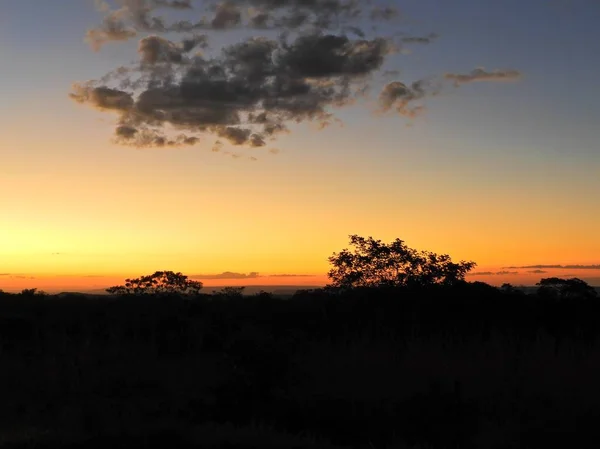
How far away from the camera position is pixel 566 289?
81.9 ft

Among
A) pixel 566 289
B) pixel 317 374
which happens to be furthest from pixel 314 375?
pixel 566 289

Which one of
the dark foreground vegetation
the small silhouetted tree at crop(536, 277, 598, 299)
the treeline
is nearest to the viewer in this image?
the dark foreground vegetation

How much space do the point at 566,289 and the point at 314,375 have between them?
13.4 m

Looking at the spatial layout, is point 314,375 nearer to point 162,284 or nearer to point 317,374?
point 317,374

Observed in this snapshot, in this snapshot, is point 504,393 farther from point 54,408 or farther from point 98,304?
point 98,304

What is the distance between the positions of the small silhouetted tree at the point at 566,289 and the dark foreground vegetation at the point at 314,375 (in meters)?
0.36

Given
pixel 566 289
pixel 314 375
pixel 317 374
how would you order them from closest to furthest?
1. pixel 314 375
2. pixel 317 374
3. pixel 566 289

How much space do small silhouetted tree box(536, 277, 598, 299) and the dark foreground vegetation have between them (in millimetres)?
357

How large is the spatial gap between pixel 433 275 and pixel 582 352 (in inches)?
526

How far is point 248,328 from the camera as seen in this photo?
47.5 feet

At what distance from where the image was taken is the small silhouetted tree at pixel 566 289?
958 inches

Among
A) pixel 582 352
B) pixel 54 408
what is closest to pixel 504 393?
pixel 582 352

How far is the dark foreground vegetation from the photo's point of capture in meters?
11.3

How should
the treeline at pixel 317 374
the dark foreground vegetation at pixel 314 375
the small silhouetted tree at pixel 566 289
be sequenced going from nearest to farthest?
the dark foreground vegetation at pixel 314 375
the treeline at pixel 317 374
the small silhouetted tree at pixel 566 289
